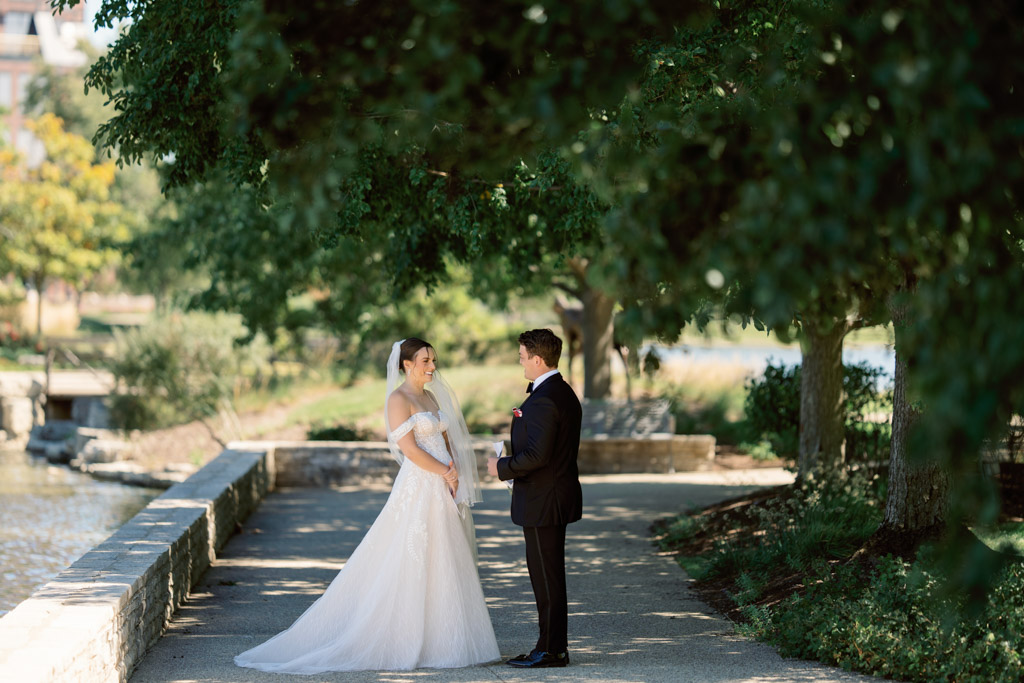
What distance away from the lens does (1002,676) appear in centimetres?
538

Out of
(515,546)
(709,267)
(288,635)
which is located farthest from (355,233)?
(709,267)

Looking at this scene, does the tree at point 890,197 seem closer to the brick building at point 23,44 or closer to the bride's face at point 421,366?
the bride's face at point 421,366

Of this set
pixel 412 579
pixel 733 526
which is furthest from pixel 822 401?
pixel 412 579

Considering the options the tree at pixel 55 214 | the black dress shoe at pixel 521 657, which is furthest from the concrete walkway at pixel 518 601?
the tree at pixel 55 214

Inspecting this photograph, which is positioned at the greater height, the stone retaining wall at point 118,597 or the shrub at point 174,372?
the shrub at point 174,372

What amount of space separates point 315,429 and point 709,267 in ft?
51.0

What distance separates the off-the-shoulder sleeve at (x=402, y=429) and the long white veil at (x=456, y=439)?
0.08ft

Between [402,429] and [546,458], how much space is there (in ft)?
3.72

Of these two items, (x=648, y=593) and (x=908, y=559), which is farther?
(x=648, y=593)

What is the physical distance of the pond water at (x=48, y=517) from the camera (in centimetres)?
1066

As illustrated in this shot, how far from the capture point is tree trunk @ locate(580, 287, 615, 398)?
58.9 feet

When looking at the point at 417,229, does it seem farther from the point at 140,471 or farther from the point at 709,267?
the point at 140,471

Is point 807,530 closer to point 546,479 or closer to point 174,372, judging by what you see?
point 546,479

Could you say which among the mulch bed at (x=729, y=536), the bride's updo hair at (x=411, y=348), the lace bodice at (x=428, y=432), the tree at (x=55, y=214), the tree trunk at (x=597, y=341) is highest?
the tree at (x=55, y=214)
